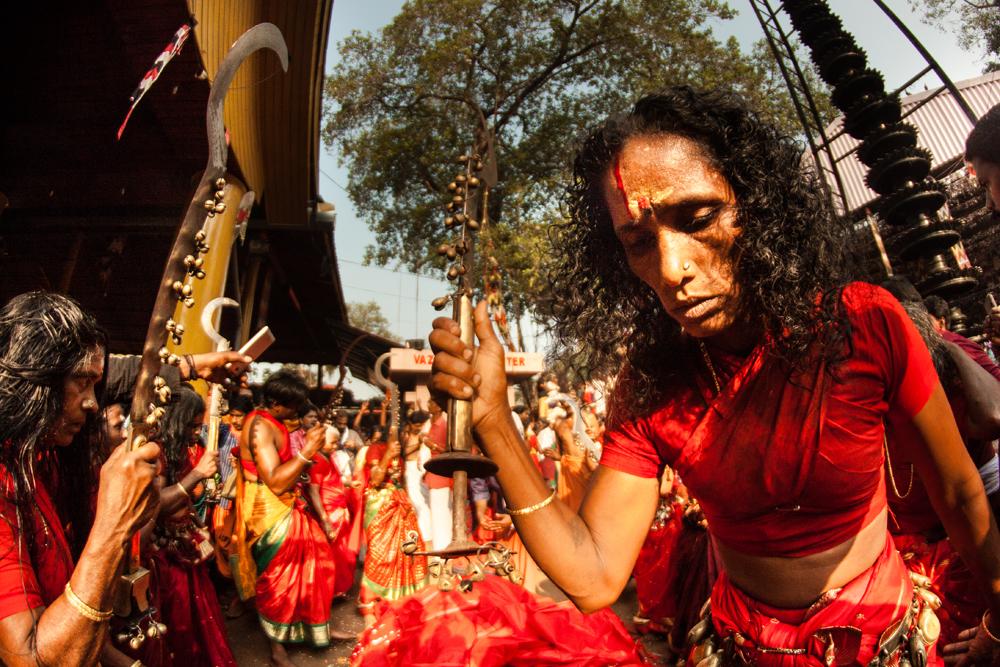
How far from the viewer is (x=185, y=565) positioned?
145 inches

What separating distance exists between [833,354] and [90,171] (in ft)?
25.0

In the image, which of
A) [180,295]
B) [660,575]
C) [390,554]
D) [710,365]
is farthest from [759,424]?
[390,554]

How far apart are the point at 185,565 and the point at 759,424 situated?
131 inches

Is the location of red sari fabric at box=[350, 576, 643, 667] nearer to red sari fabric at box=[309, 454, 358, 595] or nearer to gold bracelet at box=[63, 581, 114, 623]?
gold bracelet at box=[63, 581, 114, 623]

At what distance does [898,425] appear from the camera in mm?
1629

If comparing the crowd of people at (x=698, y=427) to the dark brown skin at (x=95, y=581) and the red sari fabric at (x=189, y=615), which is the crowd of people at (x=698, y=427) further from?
the red sari fabric at (x=189, y=615)

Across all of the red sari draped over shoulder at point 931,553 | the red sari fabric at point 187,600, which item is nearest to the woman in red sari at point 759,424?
the red sari draped over shoulder at point 931,553

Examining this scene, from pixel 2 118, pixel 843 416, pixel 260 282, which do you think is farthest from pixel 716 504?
pixel 260 282

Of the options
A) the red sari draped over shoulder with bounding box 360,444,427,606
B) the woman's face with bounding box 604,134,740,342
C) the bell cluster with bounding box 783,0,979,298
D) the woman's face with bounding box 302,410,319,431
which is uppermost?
the bell cluster with bounding box 783,0,979,298

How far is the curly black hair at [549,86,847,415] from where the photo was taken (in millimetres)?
1573

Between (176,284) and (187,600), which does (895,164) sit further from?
(187,600)

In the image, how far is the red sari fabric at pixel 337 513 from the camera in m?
6.46

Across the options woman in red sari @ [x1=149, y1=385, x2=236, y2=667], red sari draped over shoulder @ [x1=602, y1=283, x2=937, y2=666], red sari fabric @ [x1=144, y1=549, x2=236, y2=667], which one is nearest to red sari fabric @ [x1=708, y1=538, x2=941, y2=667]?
red sari draped over shoulder @ [x1=602, y1=283, x2=937, y2=666]

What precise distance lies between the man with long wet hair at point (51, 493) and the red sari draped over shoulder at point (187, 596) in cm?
158
